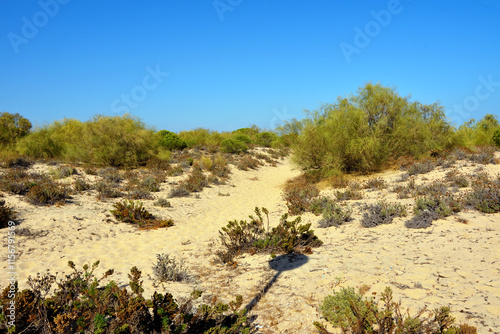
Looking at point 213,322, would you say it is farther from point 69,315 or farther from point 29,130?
point 29,130

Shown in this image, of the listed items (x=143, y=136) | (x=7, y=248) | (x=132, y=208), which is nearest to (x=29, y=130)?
(x=143, y=136)

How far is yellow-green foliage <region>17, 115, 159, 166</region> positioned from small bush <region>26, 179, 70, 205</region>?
21.9ft

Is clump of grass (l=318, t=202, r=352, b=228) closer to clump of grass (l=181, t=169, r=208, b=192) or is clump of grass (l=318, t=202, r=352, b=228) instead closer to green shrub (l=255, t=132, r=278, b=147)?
clump of grass (l=181, t=169, r=208, b=192)

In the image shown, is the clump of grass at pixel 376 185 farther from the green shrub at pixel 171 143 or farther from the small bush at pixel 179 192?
the green shrub at pixel 171 143

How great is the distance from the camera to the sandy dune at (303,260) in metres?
3.50

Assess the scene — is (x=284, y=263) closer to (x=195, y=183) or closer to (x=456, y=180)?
(x=456, y=180)

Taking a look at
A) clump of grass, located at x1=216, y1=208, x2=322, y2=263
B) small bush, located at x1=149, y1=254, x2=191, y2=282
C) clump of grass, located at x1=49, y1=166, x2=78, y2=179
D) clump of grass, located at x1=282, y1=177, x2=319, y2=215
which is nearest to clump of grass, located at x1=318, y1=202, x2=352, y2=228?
clump of grass, located at x1=282, y1=177, x2=319, y2=215

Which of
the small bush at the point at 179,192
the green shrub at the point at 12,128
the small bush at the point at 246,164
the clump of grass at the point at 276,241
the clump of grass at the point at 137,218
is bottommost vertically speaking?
the clump of grass at the point at 276,241

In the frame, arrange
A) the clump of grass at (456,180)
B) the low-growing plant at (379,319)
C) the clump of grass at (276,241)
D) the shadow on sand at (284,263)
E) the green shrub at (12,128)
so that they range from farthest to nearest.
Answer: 1. the green shrub at (12,128)
2. the clump of grass at (456,180)
3. the clump of grass at (276,241)
4. the shadow on sand at (284,263)
5. the low-growing plant at (379,319)

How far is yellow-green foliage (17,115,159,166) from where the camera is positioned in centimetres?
1559

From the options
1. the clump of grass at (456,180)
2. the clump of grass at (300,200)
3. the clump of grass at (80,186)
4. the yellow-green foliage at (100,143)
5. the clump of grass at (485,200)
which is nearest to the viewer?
the clump of grass at (485,200)

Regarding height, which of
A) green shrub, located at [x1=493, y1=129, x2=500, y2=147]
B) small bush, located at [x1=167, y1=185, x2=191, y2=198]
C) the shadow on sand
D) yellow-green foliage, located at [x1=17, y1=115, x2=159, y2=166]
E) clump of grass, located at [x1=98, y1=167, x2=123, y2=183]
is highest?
yellow-green foliage, located at [x1=17, y1=115, x2=159, y2=166]

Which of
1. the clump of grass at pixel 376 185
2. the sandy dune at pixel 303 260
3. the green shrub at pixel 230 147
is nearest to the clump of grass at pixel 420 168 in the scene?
the clump of grass at pixel 376 185

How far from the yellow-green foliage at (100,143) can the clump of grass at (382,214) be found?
1326 cm
